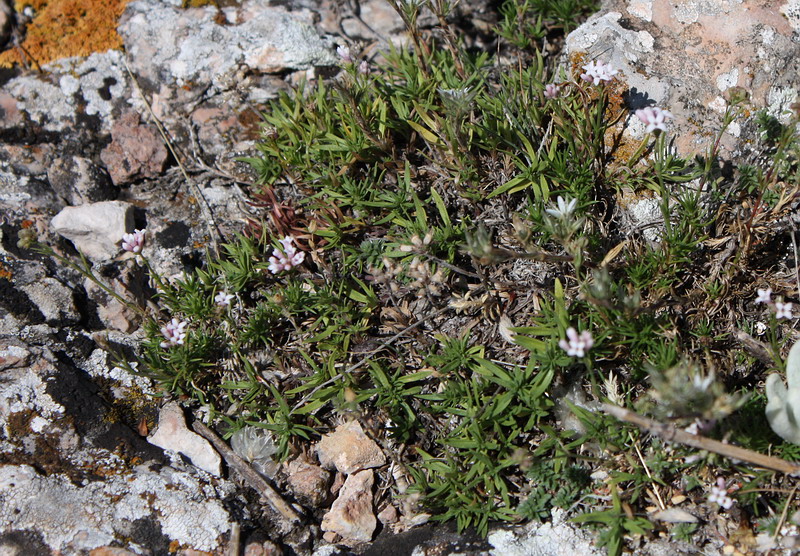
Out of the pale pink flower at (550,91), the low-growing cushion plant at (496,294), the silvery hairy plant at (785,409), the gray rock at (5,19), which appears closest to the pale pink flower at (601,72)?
the low-growing cushion plant at (496,294)

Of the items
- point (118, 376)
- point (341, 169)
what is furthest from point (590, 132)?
point (118, 376)

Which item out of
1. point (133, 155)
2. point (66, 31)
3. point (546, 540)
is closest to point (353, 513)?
point (546, 540)

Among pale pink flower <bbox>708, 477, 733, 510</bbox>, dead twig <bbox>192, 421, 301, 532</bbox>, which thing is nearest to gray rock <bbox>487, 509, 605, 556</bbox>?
pale pink flower <bbox>708, 477, 733, 510</bbox>

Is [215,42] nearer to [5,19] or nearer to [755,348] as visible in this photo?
[5,19]

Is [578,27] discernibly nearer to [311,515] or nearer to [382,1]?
[382,1]

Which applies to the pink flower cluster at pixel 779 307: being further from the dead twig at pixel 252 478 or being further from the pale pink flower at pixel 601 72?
the dead twig at pixel 252 478
